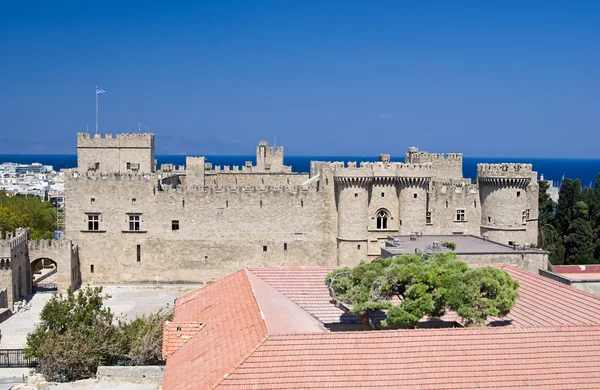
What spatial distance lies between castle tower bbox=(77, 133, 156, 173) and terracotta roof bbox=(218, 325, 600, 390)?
33232mm

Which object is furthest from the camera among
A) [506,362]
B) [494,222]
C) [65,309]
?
[494,222]

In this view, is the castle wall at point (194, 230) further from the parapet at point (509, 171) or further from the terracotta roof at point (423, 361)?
the terracotta roof at point (423, 361)

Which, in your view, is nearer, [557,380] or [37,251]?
[557,380]

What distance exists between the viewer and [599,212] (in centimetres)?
5644

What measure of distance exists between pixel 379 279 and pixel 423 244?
47.3 feet

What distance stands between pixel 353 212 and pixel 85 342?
22.2m

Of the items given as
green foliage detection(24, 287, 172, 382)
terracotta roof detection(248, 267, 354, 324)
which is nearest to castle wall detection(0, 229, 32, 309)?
green foliage detection(24, 287, 172, 382)

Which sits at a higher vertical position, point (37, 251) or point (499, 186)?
point (499, 186)

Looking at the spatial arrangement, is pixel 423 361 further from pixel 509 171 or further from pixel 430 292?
pixel 509 171

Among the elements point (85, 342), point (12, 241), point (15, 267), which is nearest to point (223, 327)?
point (85, 342)

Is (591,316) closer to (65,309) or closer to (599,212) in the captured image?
(65,309)

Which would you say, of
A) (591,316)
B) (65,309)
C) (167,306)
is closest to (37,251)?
(167,306)

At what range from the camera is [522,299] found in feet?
83.8

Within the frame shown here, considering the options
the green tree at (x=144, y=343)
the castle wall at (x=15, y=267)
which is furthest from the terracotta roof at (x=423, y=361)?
the castle wall at (x=15, y=267)
